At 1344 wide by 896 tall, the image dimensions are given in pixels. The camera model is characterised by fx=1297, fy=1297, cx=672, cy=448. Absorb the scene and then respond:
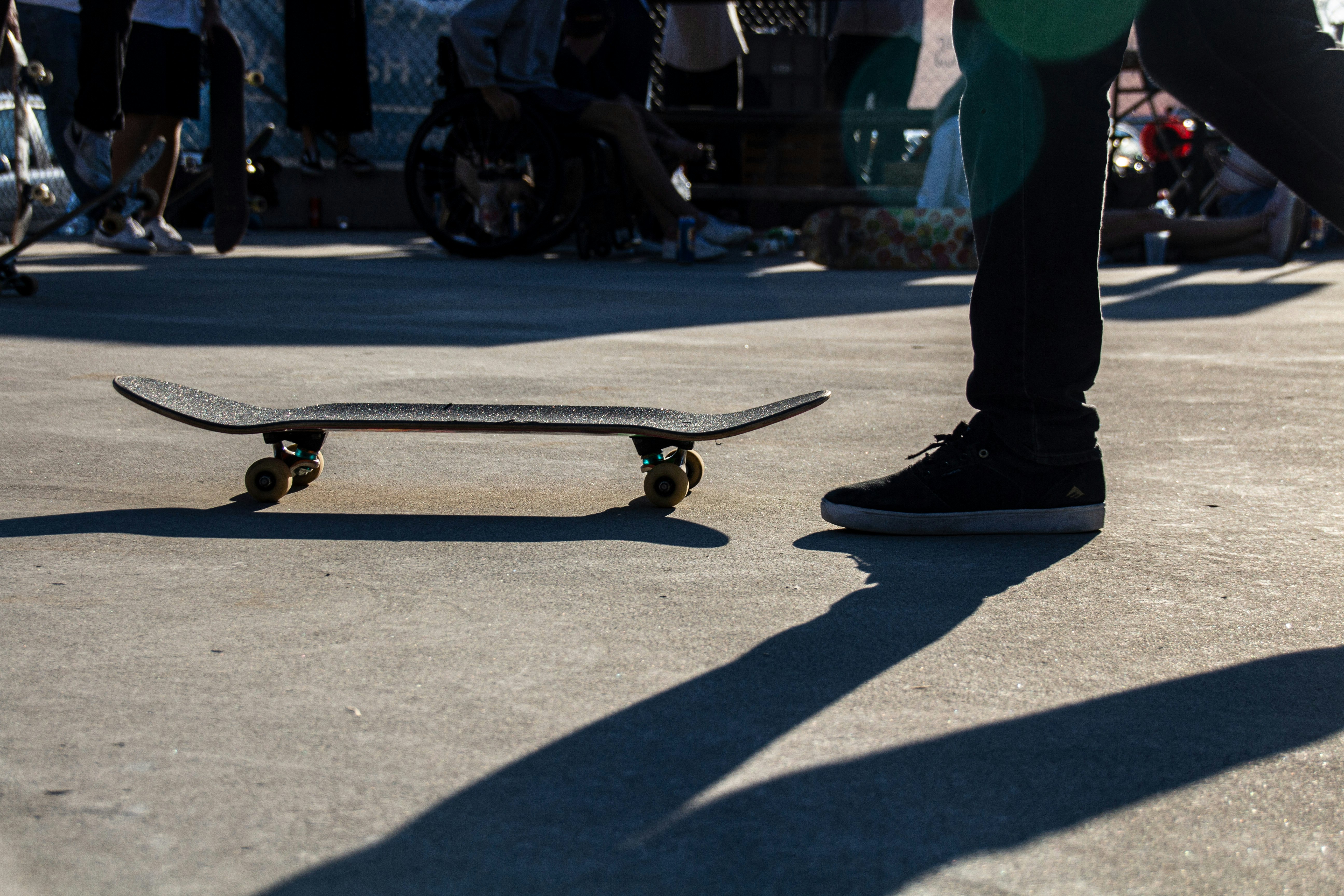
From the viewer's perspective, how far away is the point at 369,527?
186 centimetres

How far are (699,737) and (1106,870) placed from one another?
13.9 inches

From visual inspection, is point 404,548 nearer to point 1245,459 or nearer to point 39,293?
point 1245,459

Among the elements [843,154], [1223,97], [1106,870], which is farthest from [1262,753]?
[843,154]

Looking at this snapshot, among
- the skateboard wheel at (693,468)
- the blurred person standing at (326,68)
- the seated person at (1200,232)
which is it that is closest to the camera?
the skateboard wheel at (693,468)

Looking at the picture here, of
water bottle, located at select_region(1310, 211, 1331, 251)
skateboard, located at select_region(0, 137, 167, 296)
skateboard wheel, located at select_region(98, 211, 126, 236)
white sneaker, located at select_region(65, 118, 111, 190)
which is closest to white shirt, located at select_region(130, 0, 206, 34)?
skateboard, located at select_region(0, 137, 167, 296)

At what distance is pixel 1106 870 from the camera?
0.92m

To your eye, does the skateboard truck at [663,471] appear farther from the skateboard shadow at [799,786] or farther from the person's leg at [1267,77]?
the person's leg at [1267,77]

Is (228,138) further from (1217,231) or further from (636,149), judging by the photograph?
(1217,231)

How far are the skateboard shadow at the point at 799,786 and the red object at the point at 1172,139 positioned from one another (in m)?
11.6

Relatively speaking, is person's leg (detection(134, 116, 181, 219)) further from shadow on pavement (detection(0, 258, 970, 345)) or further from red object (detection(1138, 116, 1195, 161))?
red object (detection(1138, 116, 1195, 161))

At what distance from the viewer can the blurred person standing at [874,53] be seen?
31.0ft

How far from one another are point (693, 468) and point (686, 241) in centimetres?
555

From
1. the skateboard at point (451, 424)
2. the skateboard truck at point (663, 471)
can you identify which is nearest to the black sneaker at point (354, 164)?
the skateboard at point (451, 424)

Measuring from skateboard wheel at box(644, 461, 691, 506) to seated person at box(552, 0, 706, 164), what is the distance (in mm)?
5969
